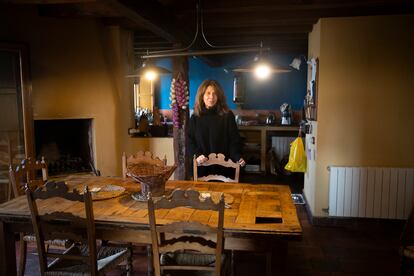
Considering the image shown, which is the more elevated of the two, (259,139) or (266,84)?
(266,84)

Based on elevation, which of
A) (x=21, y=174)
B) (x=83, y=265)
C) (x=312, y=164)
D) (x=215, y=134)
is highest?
(x=215, y=134)

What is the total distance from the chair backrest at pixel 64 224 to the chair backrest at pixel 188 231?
35 centimetres

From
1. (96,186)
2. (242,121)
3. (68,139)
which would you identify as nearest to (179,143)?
(68,139)

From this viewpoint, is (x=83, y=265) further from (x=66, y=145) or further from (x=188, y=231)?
(x=66, y=145)

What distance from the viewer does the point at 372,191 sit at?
354 cm

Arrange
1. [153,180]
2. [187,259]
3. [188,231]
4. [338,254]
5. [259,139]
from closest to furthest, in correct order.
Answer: [188,231] < [187,259] < [153,180] < [338,254] < [259,139]

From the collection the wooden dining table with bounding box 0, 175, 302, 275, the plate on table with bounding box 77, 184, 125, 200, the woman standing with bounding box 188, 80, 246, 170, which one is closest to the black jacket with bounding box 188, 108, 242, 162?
the woman standing with bounding box 188, 80, 246, 170

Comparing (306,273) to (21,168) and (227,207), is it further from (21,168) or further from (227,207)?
(21,168)

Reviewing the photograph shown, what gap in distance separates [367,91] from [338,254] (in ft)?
5.34

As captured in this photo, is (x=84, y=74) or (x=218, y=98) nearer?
(x=218, y=98)

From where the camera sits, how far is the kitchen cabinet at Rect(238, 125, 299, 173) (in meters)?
6.41

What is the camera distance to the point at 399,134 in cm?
354

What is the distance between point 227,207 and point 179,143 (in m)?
2.18

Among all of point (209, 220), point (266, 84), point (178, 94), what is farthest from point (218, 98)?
point (266, 84)
